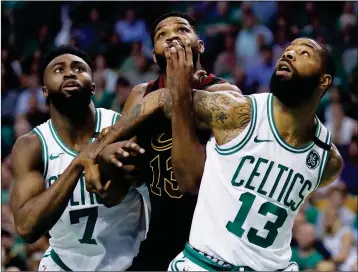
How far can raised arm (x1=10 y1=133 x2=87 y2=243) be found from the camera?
449cm

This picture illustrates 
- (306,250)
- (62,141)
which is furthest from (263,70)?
(62,141)

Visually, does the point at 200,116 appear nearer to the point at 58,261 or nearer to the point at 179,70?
the point at 179,70

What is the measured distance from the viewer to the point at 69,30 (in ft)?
33.5

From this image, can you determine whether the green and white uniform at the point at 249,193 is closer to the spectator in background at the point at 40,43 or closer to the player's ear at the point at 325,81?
the player's ear at the point at 325,81

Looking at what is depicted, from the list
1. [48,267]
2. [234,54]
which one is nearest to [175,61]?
[48,267]

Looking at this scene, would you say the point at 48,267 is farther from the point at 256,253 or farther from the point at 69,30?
the point at 69,30

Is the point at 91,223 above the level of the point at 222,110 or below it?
below

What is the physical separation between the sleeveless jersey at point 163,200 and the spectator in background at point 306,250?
2.32 m

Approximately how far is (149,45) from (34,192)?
5401mm

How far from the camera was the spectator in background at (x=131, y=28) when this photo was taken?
10031 mm

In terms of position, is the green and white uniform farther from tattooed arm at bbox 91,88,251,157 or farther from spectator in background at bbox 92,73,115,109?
spectator in background at bbox 92,73,115,109

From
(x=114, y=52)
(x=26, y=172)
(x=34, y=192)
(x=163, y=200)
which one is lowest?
(x=163, y=200)

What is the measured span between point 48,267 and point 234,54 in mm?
5120

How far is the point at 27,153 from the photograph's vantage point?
189 inches
